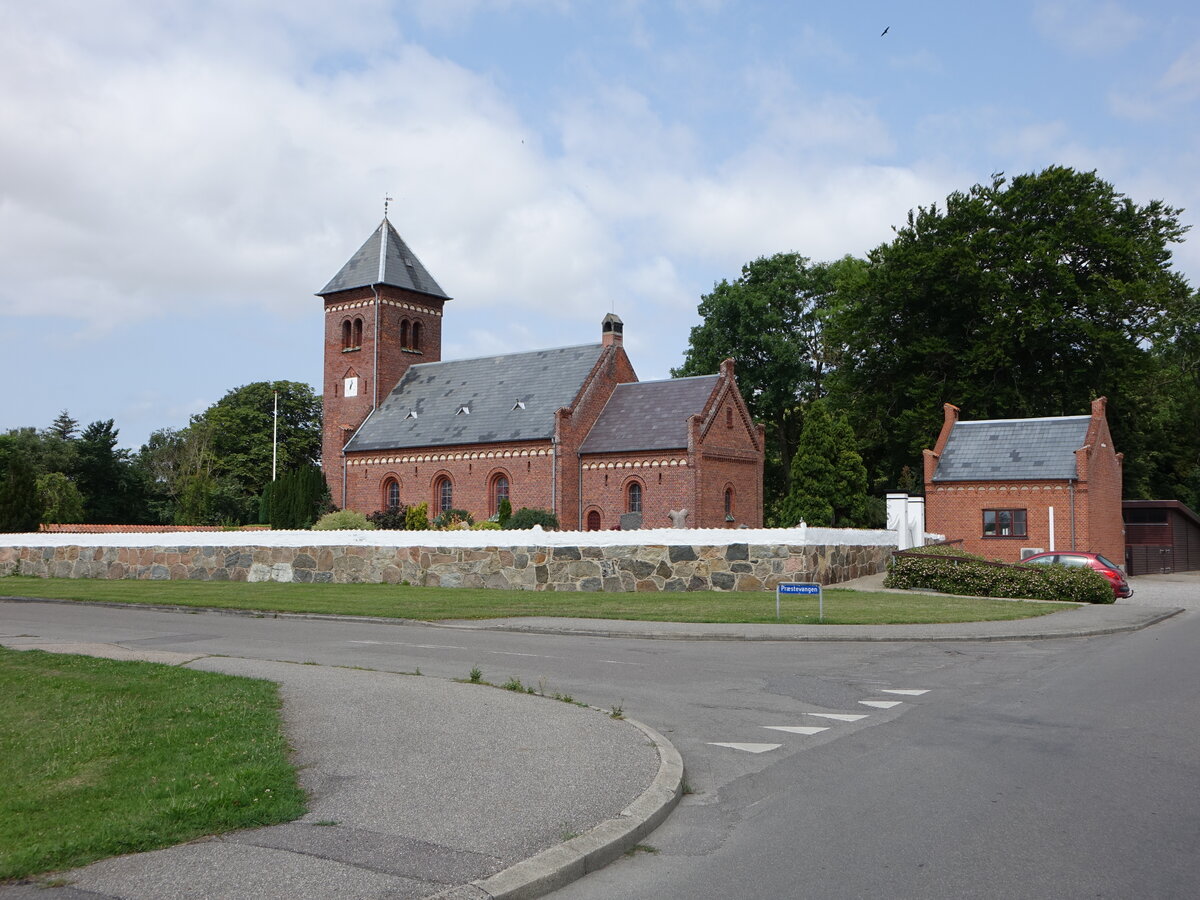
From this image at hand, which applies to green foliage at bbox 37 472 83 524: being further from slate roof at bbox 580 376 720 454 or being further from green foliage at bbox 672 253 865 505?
green foliage at bbox 672 253 865 505

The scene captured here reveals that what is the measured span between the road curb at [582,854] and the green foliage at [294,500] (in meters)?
47.4

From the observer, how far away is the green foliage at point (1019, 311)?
47531mm

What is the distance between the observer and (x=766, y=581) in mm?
25969

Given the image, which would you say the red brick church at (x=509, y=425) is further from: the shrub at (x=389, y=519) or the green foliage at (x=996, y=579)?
the green foliage at (x=996, y=579)

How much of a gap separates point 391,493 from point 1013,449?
29869 millimetres

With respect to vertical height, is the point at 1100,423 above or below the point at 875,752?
above

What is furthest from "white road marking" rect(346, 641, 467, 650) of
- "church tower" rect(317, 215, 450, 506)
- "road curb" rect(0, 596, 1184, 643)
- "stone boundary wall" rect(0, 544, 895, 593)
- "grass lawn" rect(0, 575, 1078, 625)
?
"church tower" rect(317, 215, 450, 506)

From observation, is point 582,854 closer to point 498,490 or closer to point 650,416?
point 650,416

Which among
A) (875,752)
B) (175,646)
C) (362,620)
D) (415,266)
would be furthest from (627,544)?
(415,266)

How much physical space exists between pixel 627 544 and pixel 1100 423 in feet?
83.6

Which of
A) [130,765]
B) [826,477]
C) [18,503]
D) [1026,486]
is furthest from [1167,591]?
[18,503]

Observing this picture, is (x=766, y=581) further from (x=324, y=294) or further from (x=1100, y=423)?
(x=324, y=294)

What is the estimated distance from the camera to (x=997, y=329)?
48469 millimetres

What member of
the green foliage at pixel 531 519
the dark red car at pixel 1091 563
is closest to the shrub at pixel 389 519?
the green foliage at pixel 531 519
